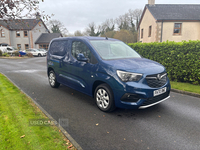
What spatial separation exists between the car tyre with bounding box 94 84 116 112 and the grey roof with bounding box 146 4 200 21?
2418 centimetres

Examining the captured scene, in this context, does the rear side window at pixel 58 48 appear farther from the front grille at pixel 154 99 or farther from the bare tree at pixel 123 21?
the bare tree at pixel 123 21

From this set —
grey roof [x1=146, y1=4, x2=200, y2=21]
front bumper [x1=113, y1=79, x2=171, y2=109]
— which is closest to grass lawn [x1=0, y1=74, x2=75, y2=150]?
front bumper [x1=113, y1=79, x2=171, y2=109]

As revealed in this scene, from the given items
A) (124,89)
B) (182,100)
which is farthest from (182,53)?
(124,89)

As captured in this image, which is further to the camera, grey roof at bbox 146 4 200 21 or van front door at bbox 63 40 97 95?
grey roof at bbox 146 4 200 21

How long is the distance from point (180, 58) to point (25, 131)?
7302 mm

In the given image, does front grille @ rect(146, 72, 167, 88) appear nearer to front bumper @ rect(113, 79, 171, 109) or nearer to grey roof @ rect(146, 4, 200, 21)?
front bumper @ rect(113, 79, 171, 109)

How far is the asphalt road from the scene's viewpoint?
10.3 ft

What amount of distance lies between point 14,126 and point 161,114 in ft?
12.2

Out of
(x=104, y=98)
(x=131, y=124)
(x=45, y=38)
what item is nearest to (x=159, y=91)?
(x=131, y=124)

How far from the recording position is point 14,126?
3602 millimetres

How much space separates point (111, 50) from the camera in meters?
5.14

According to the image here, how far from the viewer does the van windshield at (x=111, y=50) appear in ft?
15.8

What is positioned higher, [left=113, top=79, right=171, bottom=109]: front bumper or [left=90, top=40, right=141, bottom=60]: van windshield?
[left=90, top=40, right=141, bottom=60]: van windshield

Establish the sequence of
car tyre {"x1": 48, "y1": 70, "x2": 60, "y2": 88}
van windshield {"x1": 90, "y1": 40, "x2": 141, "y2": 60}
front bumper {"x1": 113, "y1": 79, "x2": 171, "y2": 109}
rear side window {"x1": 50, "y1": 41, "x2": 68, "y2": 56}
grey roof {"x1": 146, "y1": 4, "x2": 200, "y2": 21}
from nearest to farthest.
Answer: front bumper {"x1": 113, "y1": 79, "x2": 171, "y2": 109} < van windshield {"x1": 90, "y1": 40, "x2": 141, "y2": 60} < rear side window {"x1": 50, "y1": 41, "x2": 68, "y2": 56} < car tyre {"x1": 48, "y1": 70, "x2": 60, "y2": 88} < grey roof {"x1": 146, "y1": 4, "x2": 200, "y2": 21}
